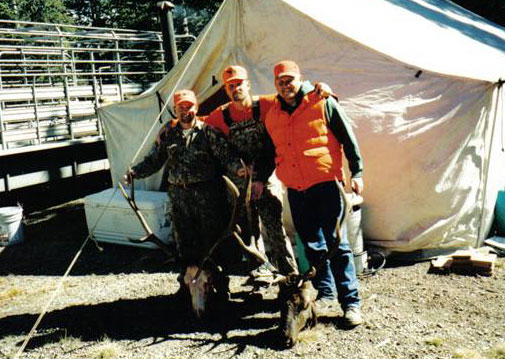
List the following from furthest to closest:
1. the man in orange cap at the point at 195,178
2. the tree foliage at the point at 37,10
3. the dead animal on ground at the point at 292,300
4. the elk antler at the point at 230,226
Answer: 1. the tree foliage at the point at 37,10
2. the man in orange cap at the point at 195,178
3. the dead animal on ground at the point at 292,300
4. the elk antler at the point at 230,226

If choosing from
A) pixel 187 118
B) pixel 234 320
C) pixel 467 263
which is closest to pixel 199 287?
pixel 234 320

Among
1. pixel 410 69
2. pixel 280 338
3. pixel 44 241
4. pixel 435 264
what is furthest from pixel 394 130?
pixel 44 241

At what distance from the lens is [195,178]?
4758 millimetres

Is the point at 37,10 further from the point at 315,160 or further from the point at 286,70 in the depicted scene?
the point at 315,160

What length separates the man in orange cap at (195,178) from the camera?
473cm

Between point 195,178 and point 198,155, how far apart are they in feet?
0.66

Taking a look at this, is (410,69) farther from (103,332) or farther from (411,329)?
(103,332)

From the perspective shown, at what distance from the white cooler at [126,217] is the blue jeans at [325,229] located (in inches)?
110

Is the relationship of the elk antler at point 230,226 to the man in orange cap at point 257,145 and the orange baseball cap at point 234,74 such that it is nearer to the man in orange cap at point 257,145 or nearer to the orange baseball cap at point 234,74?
the man in orange cap at point 257,145

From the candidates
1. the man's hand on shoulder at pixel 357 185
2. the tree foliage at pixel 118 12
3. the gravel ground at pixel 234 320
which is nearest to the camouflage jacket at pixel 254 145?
the man's hand on shoulder at pixel 357 185

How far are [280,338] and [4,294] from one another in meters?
3.37

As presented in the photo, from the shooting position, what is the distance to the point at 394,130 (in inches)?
227

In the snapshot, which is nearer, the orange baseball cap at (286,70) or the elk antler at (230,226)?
the elk antler at (230,226)

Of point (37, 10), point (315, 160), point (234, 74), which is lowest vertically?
point (315, 160)
